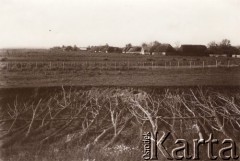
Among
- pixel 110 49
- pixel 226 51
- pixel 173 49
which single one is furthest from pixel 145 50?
pixel 226 51

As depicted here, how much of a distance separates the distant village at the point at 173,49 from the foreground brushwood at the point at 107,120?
0.98m

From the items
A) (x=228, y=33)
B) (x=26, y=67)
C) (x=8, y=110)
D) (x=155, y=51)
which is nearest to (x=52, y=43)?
(x=26, y=67)

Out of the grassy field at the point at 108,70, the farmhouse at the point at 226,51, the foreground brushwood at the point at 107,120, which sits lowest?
the foreground brushwood at the point at 107,120

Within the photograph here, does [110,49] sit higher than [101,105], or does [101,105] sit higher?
[110,49]

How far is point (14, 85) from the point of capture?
768cm

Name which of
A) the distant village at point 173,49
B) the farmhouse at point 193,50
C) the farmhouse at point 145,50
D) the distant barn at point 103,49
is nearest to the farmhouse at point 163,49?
the distant village at point 173,49

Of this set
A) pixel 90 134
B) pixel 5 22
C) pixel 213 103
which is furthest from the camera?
pixel 213 103

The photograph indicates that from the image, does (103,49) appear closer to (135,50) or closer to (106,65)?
(106,65)

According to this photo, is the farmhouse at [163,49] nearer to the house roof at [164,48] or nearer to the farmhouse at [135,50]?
the house roof at [164,48]

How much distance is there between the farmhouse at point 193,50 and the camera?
27.0ft

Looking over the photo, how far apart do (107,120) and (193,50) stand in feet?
8.99

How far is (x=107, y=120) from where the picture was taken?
8.09 metres

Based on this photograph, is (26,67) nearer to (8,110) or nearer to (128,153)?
(8,110)

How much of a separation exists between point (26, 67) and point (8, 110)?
1072mm
